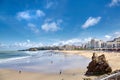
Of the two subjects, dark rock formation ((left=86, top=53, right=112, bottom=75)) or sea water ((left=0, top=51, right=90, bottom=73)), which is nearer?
dark rock formation ((left=86, top=53, right=112, bottom=75))

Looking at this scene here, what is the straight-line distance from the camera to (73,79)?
19.6m

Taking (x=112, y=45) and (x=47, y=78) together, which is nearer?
(x=47, y=78)

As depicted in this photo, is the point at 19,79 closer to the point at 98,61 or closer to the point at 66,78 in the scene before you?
the point at 66,78

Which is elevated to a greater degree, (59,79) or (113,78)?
(113,78)

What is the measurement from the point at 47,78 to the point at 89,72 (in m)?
4.79

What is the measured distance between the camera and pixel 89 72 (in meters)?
20.8

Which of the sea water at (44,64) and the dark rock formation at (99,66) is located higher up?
the dark rock formation at (99,66)

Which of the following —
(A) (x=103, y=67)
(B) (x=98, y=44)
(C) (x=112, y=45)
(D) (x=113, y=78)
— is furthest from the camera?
(B) (x=98, y=44)

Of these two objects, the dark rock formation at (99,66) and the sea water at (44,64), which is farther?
the sea water at (44,64)

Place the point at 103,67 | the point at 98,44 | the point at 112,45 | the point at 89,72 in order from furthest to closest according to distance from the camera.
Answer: the point at 98,44 → the point at 112,45 → the point at 89,72 → the point at 103,67

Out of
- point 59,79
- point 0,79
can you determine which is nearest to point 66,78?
point 59,79

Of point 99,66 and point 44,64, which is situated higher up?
point 99,66

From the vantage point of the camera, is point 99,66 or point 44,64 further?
point 44,64

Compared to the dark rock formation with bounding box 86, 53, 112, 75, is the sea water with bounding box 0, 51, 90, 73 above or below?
below
